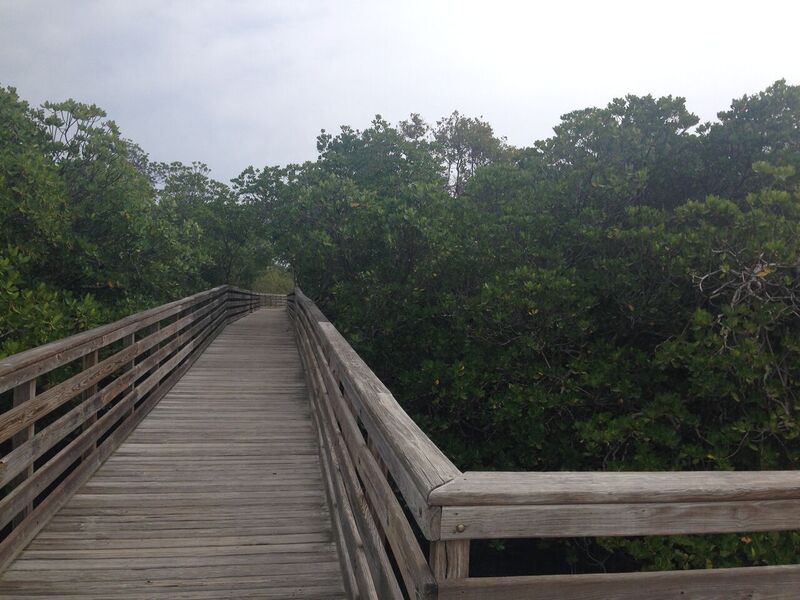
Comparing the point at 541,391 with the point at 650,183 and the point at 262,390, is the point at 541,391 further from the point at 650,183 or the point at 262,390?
the point at 650,183

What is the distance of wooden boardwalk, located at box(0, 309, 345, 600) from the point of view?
9.90ft

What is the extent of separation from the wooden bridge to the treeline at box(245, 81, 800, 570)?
3007 mm

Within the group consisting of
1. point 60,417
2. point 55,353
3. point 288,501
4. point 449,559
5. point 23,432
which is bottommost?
point 288,501

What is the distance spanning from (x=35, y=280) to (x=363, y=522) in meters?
10.2

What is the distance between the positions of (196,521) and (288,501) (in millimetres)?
624

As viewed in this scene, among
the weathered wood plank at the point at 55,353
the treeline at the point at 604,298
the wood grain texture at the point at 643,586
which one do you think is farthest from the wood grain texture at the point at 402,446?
the treeline at the point at 604,298

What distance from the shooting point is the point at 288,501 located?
13.6 feet

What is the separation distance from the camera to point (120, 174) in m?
13.3

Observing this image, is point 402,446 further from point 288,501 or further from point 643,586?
point 288,501

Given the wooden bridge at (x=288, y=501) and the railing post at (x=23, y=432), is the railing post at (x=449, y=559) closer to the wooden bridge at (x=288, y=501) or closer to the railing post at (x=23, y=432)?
the wooden bridge at (x=288, y=501)

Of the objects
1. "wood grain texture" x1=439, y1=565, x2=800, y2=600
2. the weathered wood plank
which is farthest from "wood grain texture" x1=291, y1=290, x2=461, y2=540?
the weathered wood plank

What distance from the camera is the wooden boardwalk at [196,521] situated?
9.90 ft

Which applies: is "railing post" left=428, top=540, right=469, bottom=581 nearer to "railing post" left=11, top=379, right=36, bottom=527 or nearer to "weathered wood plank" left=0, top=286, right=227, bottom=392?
"weathered wood plank" left=0, top=286, right=227, bottom=392

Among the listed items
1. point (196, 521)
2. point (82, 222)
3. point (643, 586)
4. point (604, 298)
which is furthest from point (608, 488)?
point (82, 222)
